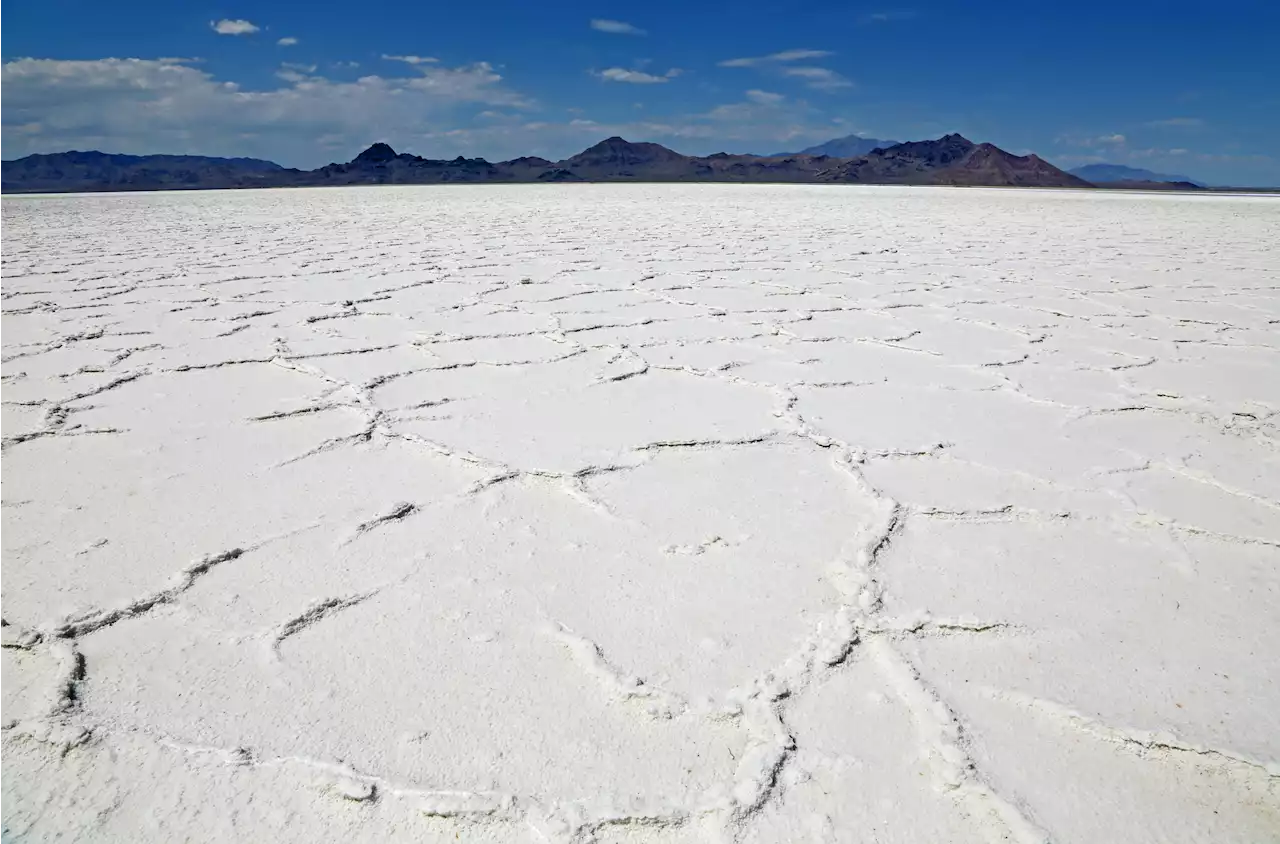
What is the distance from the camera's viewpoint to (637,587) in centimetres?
107

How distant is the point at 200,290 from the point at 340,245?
2.07 metres

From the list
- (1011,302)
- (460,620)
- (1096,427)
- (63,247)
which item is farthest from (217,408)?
(63,247)

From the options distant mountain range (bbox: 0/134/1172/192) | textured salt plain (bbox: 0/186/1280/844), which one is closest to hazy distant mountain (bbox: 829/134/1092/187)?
distant mountain range (bbox: 0/134/1172/192)

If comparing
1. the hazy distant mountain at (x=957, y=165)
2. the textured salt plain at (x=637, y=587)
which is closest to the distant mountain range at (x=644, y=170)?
the hazy distant mountain at (x=957, y=165)

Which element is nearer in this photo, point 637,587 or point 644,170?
point 637,587

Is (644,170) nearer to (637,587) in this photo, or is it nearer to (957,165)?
(957,165)

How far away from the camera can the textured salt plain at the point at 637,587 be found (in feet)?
2.39

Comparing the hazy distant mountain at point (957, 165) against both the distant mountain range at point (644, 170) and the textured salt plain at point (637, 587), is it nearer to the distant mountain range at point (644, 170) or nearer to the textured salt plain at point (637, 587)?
the distant mountain range at point (644, 170)

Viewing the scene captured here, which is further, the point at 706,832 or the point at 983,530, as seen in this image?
the point at 983,530

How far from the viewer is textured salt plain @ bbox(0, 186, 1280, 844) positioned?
0.73 meters

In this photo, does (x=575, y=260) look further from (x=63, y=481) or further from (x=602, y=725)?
(x=602, y=725)

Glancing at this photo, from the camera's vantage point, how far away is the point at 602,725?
32.0 inches

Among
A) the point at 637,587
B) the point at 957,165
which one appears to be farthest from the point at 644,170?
the point at 637,587

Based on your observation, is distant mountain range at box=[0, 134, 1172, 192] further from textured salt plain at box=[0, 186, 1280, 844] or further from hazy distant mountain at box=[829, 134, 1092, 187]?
textured salt plain at box=[0, 186, 1280, 844]
